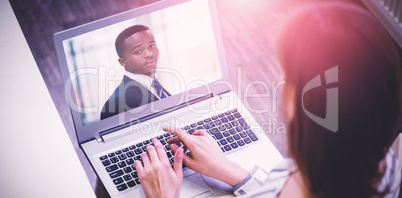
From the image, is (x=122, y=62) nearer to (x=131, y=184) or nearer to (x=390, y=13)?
(x=131, y=184)

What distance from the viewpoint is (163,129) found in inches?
35.9

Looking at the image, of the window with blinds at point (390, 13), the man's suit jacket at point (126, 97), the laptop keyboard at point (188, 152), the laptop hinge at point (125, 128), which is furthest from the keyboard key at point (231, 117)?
the window with blinds at point (390, 13)

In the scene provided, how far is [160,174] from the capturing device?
2.75 feet

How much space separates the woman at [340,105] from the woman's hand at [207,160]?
0.07 meters

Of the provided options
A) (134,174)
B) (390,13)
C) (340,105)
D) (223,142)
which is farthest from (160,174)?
(390,13)

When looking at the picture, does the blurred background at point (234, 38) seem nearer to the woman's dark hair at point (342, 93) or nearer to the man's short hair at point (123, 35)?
the man's short hair at point (123, 35)

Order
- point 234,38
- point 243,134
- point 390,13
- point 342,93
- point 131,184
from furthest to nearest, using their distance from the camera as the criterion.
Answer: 1. point 390,13
2. point 234,38
3. point 243,134
4. point 131,184
5. point 342,93

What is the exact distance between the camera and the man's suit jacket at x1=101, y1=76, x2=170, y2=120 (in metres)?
0.95

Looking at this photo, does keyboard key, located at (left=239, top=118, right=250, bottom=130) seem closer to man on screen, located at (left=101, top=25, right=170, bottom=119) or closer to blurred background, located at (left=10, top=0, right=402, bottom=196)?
blurred background, located at (left=10, top=0, right=402, bottom=196)

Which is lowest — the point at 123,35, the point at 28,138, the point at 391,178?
the point at 391,178

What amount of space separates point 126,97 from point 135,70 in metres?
0.07

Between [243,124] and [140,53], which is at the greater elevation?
[140,53]

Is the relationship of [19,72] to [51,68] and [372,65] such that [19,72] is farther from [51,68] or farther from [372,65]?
[372,65]

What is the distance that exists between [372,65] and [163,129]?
494mm
